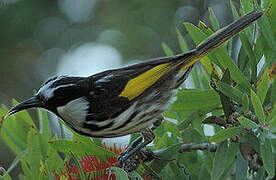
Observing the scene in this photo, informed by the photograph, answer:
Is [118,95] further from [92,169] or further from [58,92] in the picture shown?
[92,169]

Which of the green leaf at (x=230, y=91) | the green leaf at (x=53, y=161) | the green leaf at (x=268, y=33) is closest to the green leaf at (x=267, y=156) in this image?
the green leaf at (x=230, y=91)

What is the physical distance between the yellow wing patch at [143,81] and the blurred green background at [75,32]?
1.19 m

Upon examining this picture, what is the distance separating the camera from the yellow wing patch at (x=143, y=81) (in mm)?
1302

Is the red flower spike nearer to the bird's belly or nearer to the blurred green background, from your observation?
the bird's belly

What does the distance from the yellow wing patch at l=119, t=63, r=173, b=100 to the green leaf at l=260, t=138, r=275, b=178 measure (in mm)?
514

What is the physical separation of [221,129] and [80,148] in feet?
0.97

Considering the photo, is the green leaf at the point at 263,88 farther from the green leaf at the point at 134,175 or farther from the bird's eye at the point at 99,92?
the bird's eye at the point at 99,92

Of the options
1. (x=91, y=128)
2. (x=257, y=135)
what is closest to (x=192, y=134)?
(x=257, y=135)

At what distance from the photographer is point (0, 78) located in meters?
2.78

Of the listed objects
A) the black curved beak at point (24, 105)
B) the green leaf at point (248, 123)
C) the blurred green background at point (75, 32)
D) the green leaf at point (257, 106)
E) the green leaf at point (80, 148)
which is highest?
the blurred green background at point (75, 32)

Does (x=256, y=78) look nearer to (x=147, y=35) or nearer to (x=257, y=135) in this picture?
(x=257, y=135)

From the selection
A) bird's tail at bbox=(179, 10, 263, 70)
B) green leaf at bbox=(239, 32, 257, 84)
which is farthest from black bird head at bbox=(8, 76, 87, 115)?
green leaf at bbox=(239, 32, 257, 84)

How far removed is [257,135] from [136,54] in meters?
1.86

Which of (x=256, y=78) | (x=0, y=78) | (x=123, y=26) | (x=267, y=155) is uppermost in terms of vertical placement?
(x=123, y=26)
